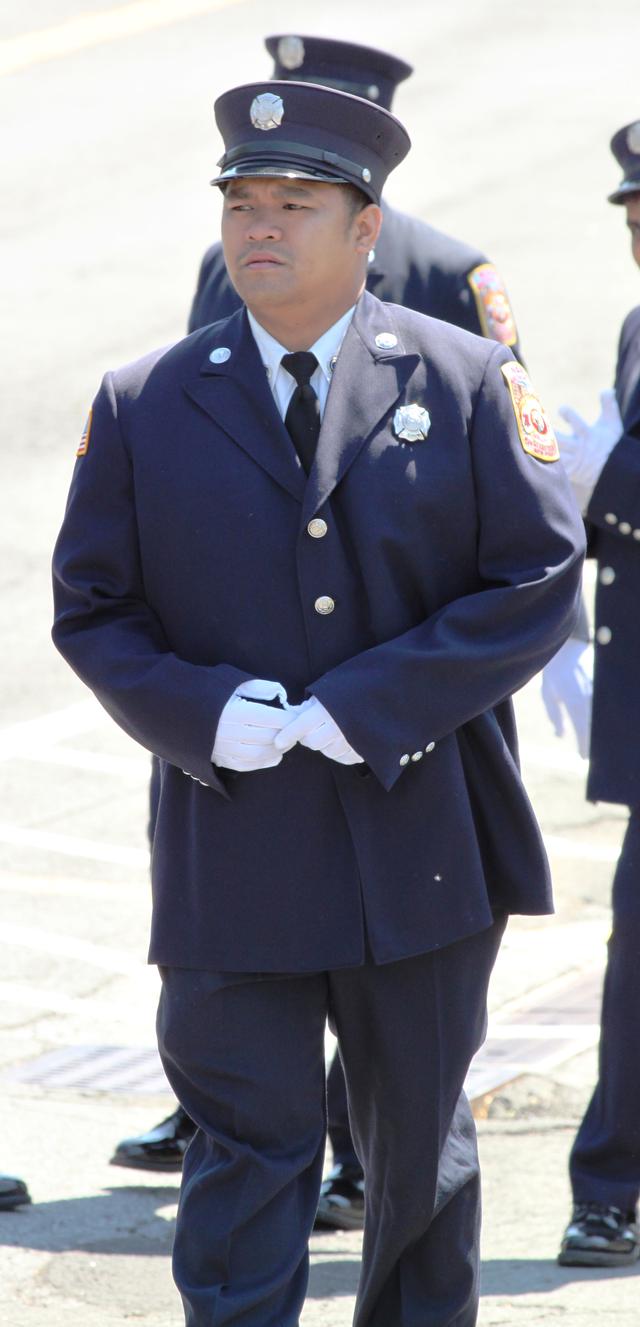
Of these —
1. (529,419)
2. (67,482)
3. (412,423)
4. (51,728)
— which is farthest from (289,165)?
(67,482)

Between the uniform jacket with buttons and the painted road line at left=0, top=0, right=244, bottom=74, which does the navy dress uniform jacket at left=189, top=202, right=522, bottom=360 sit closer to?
the uniform jacket with buttons

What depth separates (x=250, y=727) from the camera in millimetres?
2926

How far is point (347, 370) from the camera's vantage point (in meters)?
3.10

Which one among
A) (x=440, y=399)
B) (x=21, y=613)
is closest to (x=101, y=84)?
(x=21, y=613)

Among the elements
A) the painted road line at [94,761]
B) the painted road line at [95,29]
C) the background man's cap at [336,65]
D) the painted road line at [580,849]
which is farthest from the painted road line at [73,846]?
the painted road line at [95,29]

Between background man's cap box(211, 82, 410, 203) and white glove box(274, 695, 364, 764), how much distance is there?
0.76m

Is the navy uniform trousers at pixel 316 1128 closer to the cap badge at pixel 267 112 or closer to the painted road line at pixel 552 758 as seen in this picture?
the cap badge at pixel 267 112

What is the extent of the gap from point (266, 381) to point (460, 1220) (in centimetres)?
130

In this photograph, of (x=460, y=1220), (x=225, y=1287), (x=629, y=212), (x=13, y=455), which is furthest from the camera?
(x=13, y=455)

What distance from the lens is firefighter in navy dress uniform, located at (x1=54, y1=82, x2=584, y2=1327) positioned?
9.80ft

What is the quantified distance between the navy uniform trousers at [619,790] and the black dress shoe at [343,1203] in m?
0.43

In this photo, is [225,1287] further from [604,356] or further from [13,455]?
[604,356]

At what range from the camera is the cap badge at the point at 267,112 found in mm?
3031

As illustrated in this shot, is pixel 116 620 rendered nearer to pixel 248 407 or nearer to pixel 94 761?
pixel 248 407
